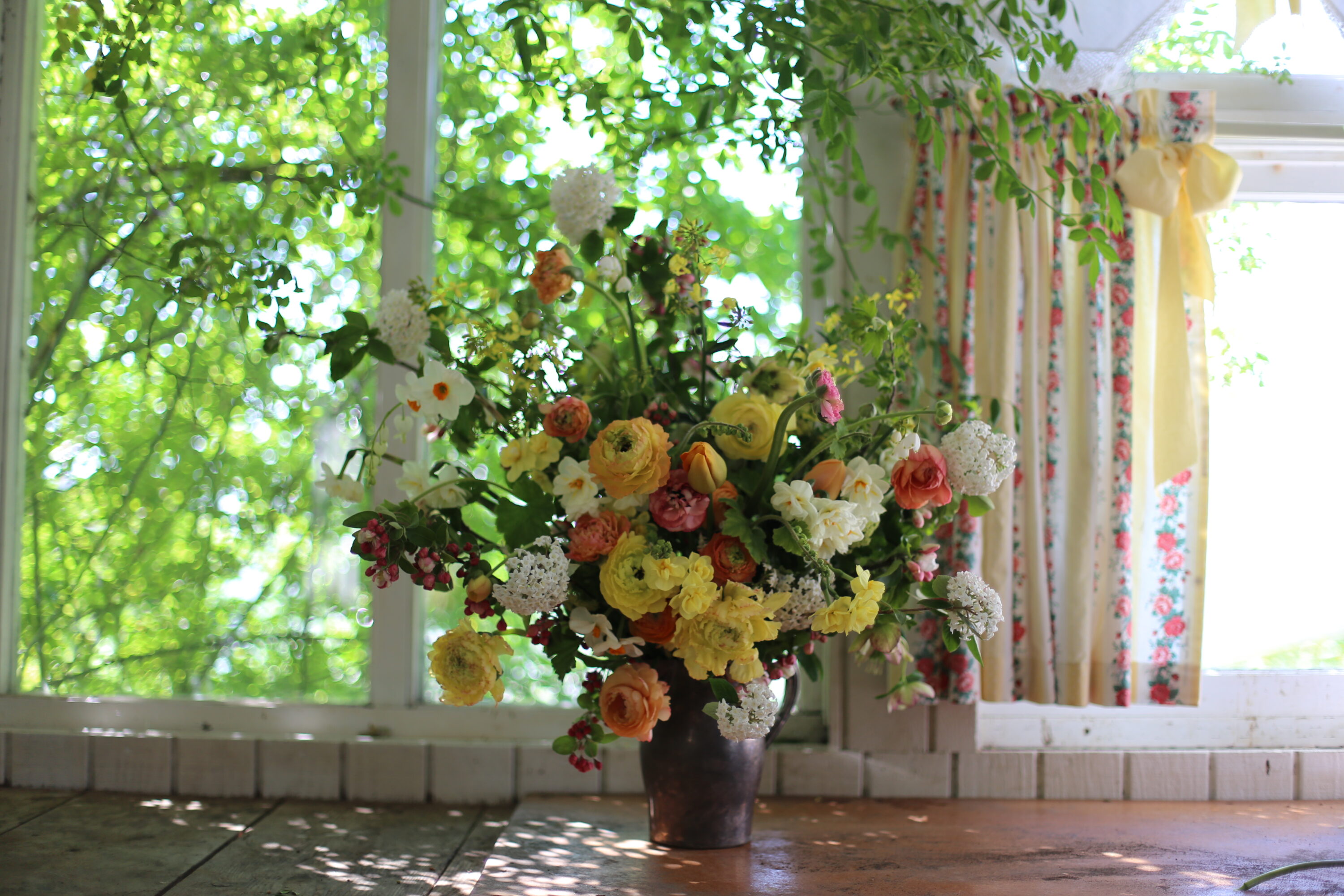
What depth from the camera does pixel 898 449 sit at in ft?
3.07

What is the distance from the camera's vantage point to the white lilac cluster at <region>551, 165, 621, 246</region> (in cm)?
102

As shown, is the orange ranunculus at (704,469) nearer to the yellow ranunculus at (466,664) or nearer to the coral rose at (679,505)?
the coral rose at (679,505)

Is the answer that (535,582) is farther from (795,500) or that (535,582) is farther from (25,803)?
(25,803)

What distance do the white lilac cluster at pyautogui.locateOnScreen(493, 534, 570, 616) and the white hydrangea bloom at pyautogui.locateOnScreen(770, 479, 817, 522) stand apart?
22 centimetres

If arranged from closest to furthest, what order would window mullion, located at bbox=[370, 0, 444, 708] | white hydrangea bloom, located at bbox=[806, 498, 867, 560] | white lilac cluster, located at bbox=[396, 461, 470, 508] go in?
white hydrangea bloom, located at bbox=[806, 498, 867, 560]
white lilac cluster, located at bbox=[396, 461, 470, 508]
window mullion, located at bbox=[370, 0, 444, 708]

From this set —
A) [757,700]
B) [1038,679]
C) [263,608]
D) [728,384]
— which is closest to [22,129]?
[263,608]

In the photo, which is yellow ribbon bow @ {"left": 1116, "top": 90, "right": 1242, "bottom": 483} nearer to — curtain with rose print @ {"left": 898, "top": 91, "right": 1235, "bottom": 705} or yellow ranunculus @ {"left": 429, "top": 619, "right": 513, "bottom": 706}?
curtain with rose print @ {"left": 898, "top": 91, "right": 1235, "bottom": 705}

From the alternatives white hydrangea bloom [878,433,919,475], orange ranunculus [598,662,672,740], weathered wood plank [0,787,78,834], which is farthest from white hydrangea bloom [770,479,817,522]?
weathered wood plank [0,787,78,834]

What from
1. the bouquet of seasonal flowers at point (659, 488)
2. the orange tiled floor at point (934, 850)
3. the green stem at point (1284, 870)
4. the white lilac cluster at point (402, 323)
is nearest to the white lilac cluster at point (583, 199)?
the bouquet of seasonal flowers at point (659, 488)

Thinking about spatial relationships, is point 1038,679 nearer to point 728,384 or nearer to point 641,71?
point 728,384

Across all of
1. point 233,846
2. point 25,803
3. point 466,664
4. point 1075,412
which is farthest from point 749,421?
point 25,803

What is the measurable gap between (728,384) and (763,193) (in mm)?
366

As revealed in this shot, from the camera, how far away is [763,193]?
58.1 inches

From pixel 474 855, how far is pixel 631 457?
25.3 inches
